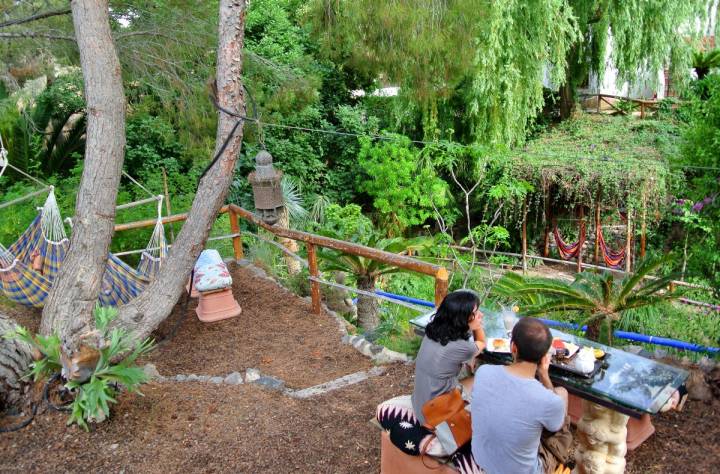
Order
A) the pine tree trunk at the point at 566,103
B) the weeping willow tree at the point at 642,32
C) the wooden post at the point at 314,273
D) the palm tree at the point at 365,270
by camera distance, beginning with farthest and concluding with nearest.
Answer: the pine tree trunk at the point at 566,103 < the weeping willow tree at the point at 642,32 < the palm tree at the point at 365,270 < the wooden post at the point at 314,273

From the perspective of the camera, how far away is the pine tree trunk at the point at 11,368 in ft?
10.5

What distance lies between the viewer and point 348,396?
367 cm

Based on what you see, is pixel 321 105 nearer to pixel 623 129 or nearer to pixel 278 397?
pixel 623 129

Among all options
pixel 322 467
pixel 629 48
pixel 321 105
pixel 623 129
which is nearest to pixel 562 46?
pixel 629 48

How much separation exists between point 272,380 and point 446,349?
1.83m

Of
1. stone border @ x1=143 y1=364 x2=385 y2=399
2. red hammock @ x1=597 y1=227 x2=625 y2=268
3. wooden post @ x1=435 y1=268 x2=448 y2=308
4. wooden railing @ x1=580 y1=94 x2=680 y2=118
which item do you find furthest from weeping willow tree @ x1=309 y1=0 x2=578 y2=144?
stone border @ x1=143 y1=364 x2=385 y2=399

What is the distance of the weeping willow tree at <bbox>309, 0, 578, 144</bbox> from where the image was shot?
23.6 feet

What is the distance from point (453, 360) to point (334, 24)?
644 cm

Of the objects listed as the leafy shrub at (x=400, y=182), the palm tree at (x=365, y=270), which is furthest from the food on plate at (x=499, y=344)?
the leafy shrub at (x=400, y=182)

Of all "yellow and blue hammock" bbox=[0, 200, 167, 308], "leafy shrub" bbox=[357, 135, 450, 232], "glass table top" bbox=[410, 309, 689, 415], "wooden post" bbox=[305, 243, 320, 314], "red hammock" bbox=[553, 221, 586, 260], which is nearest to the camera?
"glass table top" bbox=[410, 309, 689, 415]

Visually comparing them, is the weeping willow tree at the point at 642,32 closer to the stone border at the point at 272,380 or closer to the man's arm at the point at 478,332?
the stone border at the point at 272,380

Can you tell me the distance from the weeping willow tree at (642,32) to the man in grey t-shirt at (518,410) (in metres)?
10.7

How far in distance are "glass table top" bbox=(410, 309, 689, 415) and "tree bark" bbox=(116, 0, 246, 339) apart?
226 centimetres

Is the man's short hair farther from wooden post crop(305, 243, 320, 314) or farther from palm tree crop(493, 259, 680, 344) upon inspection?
wooden post crop(305, 243, 320, 314)
